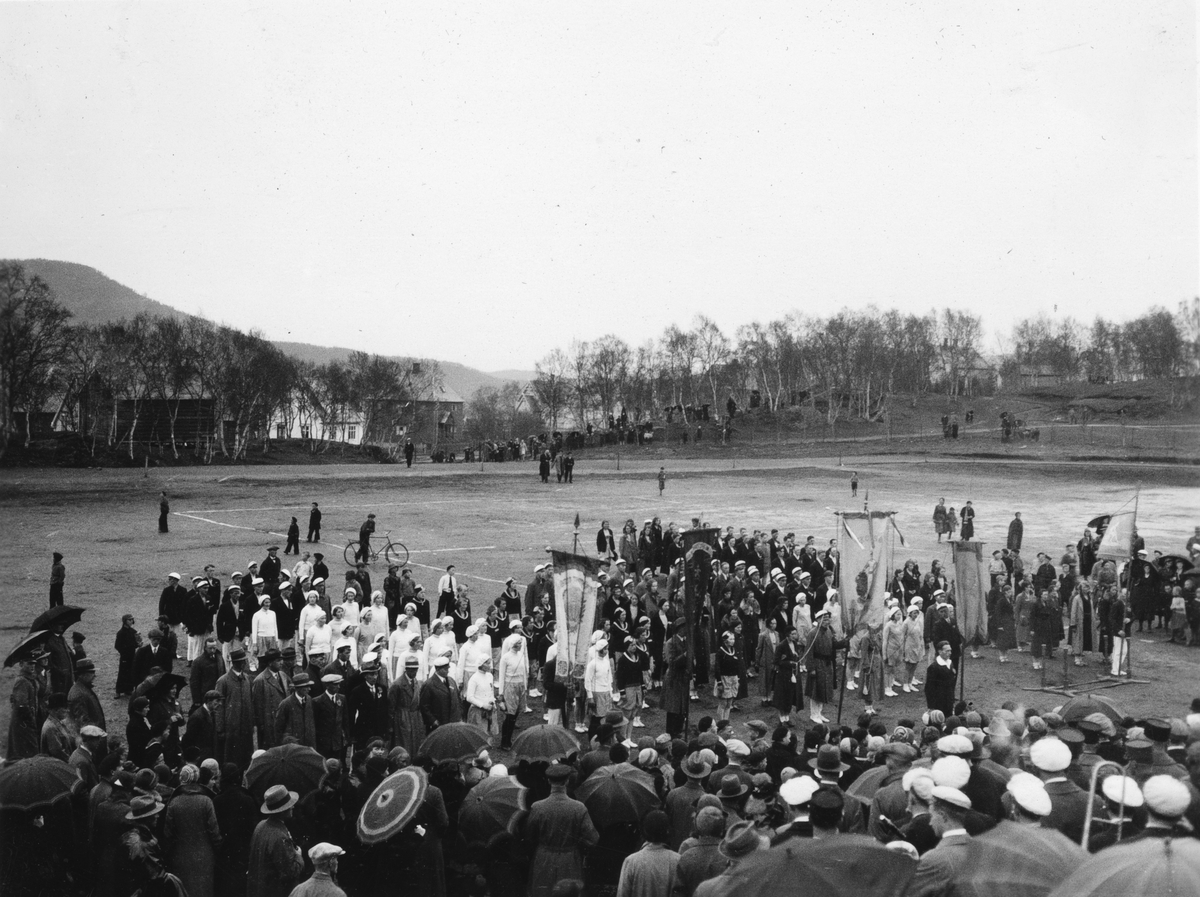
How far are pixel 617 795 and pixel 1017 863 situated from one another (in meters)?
3.02

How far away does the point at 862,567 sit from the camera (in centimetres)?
1345

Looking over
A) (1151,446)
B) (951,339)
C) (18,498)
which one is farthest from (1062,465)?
(951,339)

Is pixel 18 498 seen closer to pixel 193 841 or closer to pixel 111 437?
pixel 111 437

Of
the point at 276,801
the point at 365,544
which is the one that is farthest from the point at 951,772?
the point at 365,544

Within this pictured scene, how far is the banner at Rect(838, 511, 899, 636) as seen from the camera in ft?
43.7

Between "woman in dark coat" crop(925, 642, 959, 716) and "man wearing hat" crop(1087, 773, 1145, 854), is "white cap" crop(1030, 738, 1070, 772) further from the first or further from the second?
"woman in dark coat" crop(925, 642, 959, 716)

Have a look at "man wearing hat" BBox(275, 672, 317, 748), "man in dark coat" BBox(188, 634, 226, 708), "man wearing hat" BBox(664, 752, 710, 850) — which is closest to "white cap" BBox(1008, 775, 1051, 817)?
"man wearing hat" BBox(664, 752, 710, 850)

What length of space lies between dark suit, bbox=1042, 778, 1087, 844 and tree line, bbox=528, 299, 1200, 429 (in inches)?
3378

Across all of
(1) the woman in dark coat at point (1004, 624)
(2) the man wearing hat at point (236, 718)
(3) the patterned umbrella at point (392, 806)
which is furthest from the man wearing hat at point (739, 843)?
(1) the woman in dark coat at point (1004, 624)

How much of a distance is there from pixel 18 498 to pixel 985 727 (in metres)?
41.4

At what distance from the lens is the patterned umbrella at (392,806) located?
238 inches

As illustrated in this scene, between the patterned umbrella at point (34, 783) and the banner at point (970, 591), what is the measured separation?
12.2 meters

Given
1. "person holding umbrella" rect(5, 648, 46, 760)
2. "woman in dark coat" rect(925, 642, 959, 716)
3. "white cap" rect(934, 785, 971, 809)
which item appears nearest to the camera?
"white cap" rect(934, 785, 971, 809)

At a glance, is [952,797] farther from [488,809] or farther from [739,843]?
[488,809]
